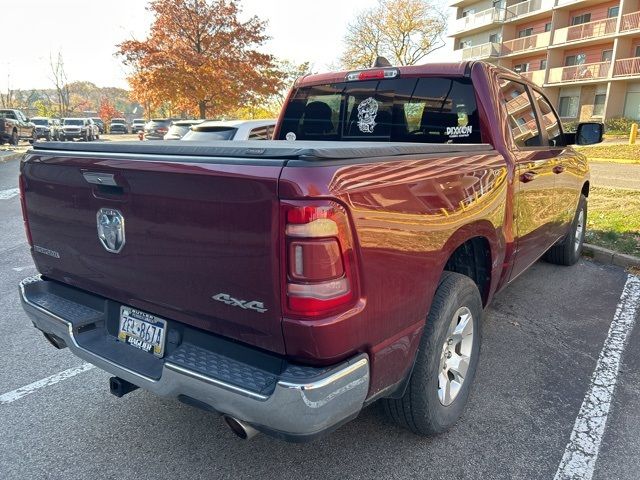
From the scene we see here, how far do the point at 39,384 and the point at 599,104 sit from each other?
37.5 m

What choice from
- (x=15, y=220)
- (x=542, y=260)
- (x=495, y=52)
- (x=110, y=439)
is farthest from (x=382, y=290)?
(x=495, y=52)

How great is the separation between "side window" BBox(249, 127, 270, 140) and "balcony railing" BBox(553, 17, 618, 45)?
3092cm

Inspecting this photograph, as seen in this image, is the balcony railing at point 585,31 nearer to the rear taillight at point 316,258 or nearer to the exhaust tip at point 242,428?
the rear taillight at point 316,258

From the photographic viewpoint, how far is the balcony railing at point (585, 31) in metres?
30.3

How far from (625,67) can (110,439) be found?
35642mm

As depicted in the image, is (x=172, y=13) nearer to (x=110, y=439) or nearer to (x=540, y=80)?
(x=110, y=439)

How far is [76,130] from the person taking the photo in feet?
104

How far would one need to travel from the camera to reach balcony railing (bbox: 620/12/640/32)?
1124 inches

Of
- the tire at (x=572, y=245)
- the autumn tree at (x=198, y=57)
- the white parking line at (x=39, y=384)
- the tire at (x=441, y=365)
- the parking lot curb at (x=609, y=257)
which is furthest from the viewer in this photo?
the autumn tree at (x=198, y=57)

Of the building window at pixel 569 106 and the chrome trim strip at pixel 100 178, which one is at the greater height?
the building window at pixel 569 106

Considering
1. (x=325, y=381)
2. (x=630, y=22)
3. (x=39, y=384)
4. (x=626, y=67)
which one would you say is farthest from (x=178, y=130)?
(x=630, y=22)

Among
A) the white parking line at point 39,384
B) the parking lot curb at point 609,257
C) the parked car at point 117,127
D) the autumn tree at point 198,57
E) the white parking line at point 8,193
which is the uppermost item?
the autumn tree at point 198,57

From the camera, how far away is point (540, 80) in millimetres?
35969

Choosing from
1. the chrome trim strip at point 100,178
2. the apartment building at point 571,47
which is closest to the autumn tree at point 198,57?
the apartment building at point 571,47
